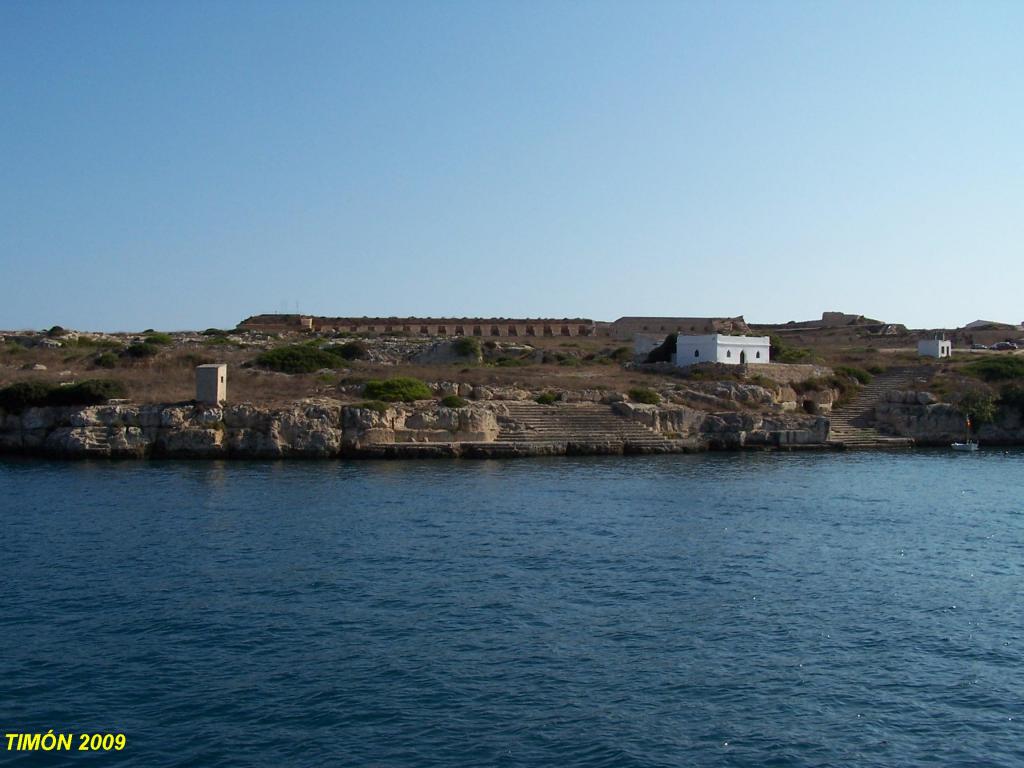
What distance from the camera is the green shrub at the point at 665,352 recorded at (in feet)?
194

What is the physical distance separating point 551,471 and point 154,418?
52.5 ft

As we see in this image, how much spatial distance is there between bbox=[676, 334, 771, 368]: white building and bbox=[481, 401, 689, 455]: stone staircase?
1233 cm

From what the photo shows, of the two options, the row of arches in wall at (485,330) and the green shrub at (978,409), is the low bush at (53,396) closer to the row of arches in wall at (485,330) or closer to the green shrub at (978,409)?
the green shrub at (978,409)

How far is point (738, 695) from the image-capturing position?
531 inches

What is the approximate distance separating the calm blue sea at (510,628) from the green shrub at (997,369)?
83.9 ft

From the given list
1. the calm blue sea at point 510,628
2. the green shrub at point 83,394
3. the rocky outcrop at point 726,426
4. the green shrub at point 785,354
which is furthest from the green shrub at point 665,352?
the green shrub at point 83,394

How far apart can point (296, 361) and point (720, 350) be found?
901 inches

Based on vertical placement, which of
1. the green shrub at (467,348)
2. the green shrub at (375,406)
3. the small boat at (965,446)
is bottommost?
the small boat at (965,446)

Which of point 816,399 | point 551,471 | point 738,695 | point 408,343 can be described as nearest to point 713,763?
point 738,695

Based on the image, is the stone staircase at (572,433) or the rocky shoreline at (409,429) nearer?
the rocky shoreline at (409,429)

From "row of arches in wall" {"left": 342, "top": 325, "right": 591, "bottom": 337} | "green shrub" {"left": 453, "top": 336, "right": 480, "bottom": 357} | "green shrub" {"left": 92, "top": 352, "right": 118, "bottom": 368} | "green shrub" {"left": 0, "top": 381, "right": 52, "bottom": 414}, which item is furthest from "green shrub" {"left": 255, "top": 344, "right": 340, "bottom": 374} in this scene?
"row of arches in wall" {"left": 342, "top": 325, "right": 591, "bottom": 337}

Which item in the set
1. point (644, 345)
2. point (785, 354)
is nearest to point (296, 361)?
point (644, 345)

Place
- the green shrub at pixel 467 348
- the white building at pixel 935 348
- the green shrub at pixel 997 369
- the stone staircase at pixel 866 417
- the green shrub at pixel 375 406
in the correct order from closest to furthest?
the green shrub at pixel 375 406
the stone staircase at pixel 866 417
the green shrub at pixel 997 369
the white building at pixel 935 348
the green shrub at pixel 467 348

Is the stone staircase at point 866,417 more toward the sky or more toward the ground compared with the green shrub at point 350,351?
more toward the ground
